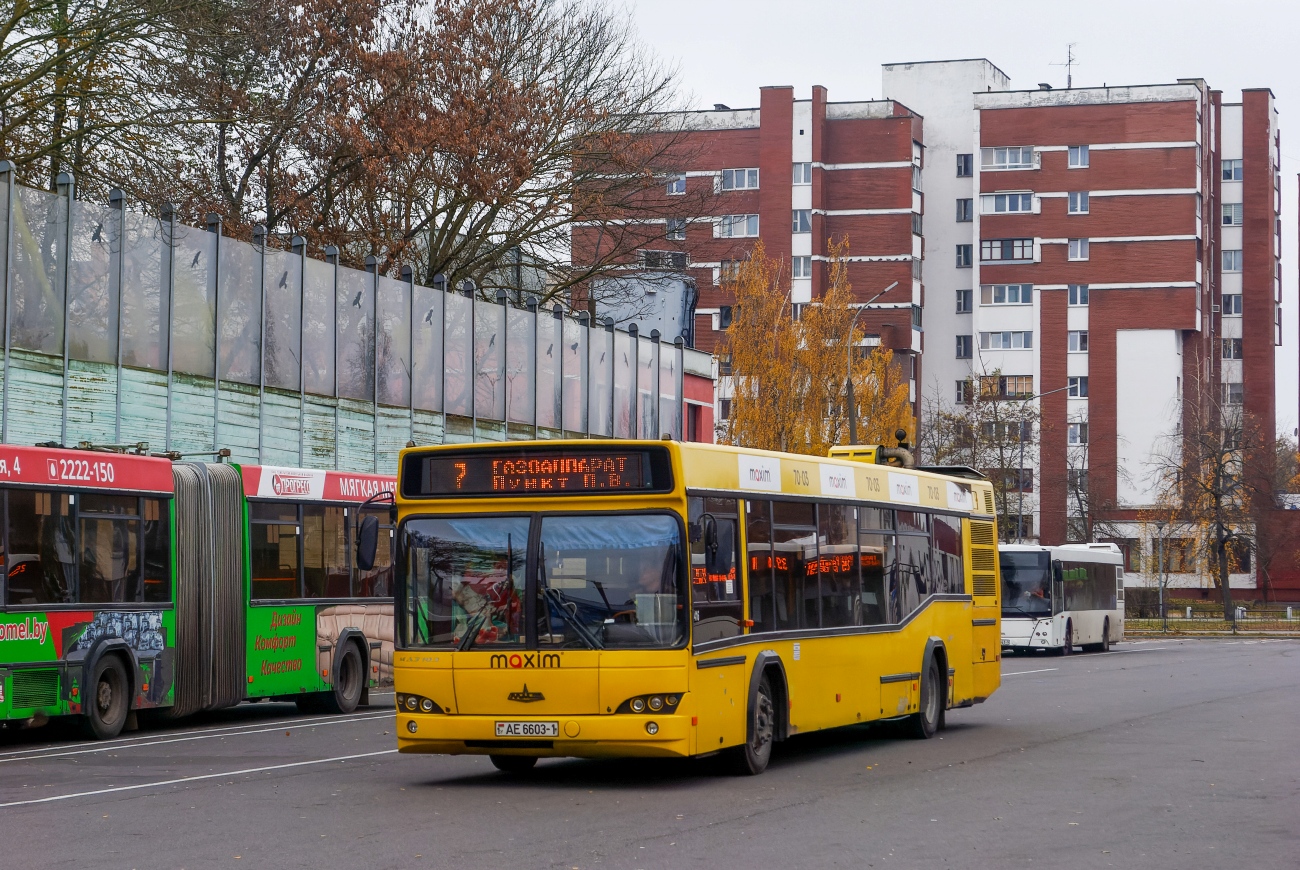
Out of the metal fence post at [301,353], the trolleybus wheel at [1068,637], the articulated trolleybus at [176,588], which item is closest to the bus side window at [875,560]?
the articulated trolleybus at [176,588]

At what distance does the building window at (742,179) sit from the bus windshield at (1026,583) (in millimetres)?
52636

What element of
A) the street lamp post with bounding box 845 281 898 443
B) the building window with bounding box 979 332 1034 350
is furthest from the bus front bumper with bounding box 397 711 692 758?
the building window with bounding box 979 332 1034 350

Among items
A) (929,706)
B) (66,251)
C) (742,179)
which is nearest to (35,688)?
(929,706)

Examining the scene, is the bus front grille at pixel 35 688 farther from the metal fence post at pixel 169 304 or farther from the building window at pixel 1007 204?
the building window at pixel 1007 204

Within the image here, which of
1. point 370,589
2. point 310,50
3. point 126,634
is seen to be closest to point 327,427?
point 310,50

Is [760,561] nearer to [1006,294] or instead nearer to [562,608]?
[562,608]

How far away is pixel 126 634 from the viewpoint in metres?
19.2

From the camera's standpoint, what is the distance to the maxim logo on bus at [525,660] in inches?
515

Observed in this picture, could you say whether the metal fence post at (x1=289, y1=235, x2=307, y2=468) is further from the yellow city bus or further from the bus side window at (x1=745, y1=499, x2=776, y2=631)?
the bus side window at (x1=745, y1=499, x2=776, y2=631)

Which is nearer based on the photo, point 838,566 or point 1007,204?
point 838,566

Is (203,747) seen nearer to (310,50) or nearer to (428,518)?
(428,518)

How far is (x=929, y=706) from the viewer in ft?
61.8

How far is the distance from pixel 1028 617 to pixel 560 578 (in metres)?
35.0

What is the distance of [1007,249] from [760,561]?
84075 mm
